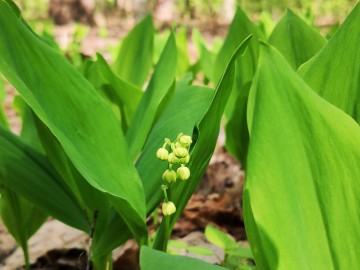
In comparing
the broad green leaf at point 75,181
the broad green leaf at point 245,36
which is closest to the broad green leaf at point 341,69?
the broad green leaf at point 75,181

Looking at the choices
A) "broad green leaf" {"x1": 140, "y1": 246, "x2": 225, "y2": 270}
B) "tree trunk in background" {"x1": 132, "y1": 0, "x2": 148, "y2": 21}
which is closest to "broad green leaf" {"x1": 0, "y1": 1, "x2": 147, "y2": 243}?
"broad green leaf" {"x1": 140, "y1": 246, "x2": 225, "y2": 270}

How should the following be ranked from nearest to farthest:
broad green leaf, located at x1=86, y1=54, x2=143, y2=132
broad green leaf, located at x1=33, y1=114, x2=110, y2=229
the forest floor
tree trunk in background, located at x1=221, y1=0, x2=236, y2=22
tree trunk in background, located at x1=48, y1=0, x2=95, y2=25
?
1. broad green leaf, located at x1=33, y1=114, x2=110, y2=229
2. broad green leaf, located at x1=86, y1=54, x2=143, y2=132
3. the forest floor
4. tree trunk in background, located at x1=48, y1=0, x2=95, y2=25
5. tree trunk in background, located at x1=221, y1=0, x2=236, y2=22

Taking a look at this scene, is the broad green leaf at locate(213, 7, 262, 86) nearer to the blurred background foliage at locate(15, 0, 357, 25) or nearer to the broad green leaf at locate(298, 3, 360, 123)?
the broad green leaf at locate(298, 3, 360, 123)

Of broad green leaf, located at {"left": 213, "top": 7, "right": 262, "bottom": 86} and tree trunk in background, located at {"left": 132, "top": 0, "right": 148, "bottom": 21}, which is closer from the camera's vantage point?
broad green leaf, located at {"left": 213, "top": 7, "right": 262, "bottom": 86}

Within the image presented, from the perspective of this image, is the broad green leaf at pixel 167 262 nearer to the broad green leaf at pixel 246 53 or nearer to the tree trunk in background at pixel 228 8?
the broad green leaf at pixel 246 53

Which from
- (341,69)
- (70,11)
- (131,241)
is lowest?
(70,11)

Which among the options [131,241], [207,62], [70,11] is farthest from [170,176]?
[70,11]

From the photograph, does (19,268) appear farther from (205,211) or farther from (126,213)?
(126,213)

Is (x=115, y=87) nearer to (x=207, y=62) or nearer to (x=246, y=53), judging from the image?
(x=246, y=53)
